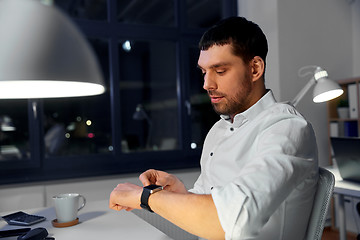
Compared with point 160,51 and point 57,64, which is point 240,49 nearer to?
point 57,64

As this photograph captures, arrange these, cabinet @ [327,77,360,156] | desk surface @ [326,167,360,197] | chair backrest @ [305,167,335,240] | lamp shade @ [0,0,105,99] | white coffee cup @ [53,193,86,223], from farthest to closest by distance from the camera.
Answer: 1. cabinet @ [327,77,360,156]
2. desk surface @ [326,167,360,197]
3. white coffee cup @ [53,193,86,223]
4. chair backrest @ [305,167,335,240]
5. lamp shade @ [0,0,105,99]

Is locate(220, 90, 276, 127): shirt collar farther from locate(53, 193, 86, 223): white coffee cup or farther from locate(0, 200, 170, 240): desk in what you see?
locate(53, 193, 86, 223): white coffee cup

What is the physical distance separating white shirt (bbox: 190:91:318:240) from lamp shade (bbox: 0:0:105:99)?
47 cm

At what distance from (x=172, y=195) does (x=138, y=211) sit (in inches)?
30.4

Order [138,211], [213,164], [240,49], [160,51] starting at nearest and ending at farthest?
[240,49] < [213,164] < [138,211] < [160,51]

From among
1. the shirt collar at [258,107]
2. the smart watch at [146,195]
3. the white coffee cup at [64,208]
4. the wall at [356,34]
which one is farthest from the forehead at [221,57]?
the wall at [356,34]

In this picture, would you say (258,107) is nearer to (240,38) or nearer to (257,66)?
(257,66)

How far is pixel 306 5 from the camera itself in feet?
10.9

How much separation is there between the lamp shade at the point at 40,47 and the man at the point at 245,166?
0.41m

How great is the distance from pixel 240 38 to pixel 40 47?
0.66 metres

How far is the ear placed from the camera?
116 centimetres

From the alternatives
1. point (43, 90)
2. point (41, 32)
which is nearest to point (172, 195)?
point (41, 32)

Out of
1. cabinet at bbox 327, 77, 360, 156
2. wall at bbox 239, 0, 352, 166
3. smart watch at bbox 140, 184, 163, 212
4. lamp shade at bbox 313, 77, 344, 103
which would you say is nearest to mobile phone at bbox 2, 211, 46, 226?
smart watch at bbox 140, 184, 163, 212

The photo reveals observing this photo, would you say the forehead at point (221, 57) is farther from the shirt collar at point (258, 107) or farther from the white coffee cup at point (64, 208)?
the white coffee cup at point (64, 208)
